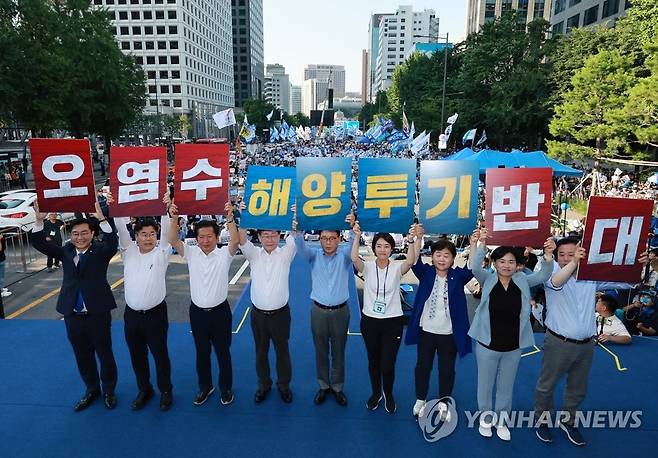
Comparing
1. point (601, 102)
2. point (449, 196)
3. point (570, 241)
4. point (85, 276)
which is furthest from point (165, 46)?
point (570, 241)

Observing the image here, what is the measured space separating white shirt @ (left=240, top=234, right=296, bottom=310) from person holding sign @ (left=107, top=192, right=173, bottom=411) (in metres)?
0.94

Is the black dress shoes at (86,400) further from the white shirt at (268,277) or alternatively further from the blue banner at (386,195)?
the blue banner at (386,195)

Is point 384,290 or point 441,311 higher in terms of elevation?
point 384,290

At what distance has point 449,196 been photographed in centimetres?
454

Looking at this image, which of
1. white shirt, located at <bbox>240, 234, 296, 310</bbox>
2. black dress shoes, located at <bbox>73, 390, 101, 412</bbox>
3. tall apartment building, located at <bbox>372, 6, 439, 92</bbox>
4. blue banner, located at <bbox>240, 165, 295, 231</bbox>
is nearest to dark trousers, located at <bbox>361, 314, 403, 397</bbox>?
white shirt, located at <bbox>240, 234, 296, 310</bbox>

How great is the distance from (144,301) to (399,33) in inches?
7227

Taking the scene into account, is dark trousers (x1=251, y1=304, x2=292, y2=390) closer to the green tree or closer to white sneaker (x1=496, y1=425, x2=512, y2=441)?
white sneaker (x1=496, y1=425, x2=512, y2=441)

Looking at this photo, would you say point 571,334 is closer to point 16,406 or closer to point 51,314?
point 16,406

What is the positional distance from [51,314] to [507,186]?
8739 millimetres

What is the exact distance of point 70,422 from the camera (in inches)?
172

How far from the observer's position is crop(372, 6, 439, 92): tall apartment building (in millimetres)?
164000

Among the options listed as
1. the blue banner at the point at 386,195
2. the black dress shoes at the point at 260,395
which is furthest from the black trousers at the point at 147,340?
the blue banner at the point at 386,195

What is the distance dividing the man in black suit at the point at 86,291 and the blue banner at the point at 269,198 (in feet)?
4.89

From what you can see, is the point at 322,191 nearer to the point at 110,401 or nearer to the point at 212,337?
the point at 212,337
